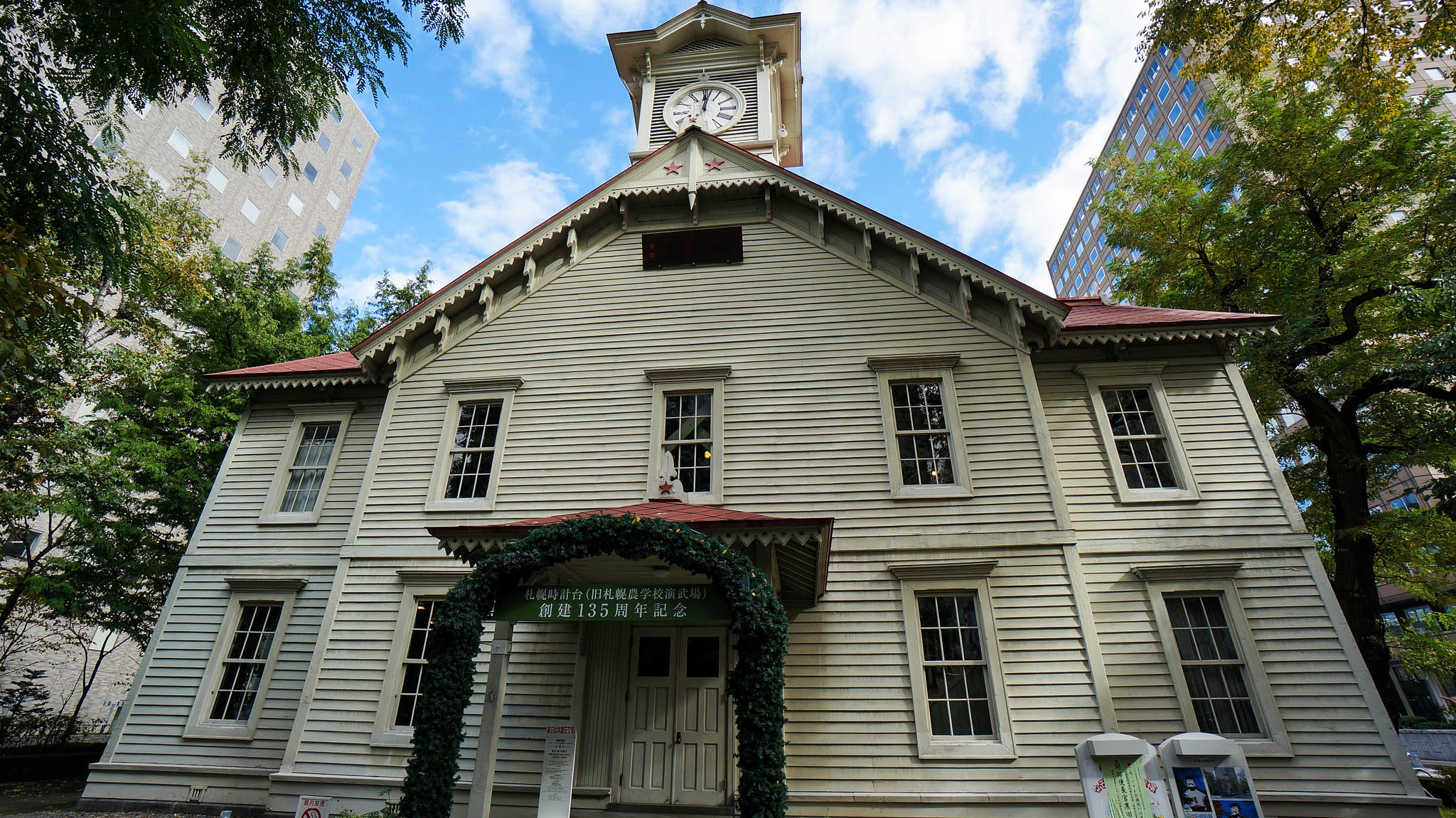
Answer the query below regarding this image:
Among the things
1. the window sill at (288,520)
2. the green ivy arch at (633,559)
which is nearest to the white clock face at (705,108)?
the window sill at (288,520)

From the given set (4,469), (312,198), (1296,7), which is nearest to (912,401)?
(1296,7)

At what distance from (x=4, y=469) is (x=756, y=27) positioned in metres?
18.0

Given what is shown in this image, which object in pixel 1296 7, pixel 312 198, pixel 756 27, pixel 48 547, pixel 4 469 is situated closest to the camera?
pixel 1296 7

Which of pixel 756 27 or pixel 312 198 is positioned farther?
pixel 312 198

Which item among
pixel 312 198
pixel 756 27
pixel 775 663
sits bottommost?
pixel 775 663

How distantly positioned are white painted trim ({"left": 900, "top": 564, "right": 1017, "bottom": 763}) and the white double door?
2.51m

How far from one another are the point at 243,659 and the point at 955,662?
1115 centimetres

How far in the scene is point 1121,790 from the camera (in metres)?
6.22

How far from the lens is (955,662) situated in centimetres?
869

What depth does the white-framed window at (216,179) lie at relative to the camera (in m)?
35.0

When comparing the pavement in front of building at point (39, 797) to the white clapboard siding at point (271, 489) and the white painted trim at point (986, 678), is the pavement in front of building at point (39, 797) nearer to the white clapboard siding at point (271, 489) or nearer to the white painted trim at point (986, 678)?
the white clapboard siding at point (271, 489)

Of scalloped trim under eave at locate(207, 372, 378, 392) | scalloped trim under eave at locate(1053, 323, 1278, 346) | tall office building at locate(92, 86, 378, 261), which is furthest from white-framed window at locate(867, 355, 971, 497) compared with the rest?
tall office building at locate(92, 86, 378, 261)

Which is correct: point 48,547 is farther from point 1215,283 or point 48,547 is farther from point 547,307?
point 1215,283

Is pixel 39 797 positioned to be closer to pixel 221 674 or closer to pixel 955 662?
pixel 221 674
